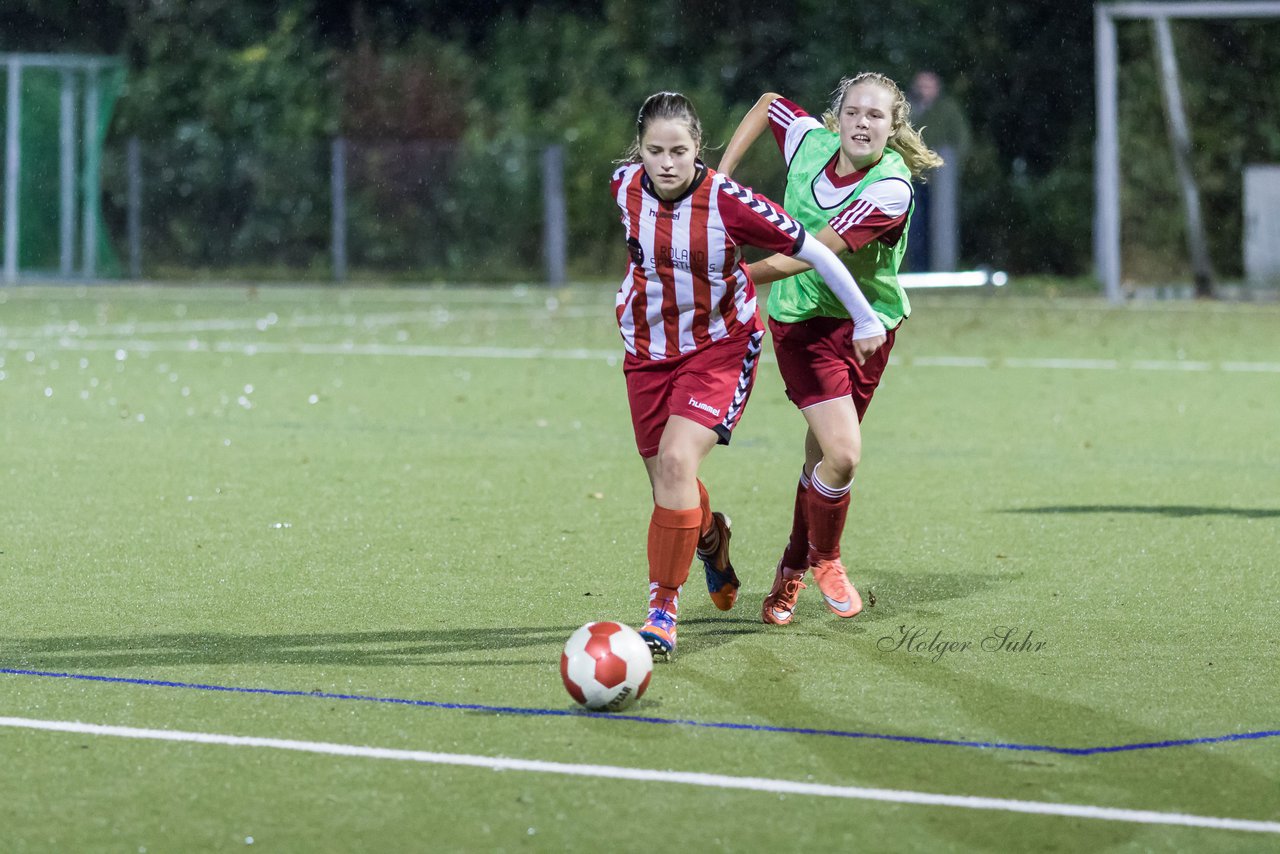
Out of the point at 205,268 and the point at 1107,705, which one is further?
the point at 205,268

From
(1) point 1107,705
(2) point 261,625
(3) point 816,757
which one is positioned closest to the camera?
(3) point 816,757

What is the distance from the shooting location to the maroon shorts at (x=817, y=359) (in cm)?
654

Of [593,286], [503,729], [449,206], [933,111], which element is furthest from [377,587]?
[449,206]

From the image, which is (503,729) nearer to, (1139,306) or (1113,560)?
(1113,560)

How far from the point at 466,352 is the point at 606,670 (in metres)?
12.8

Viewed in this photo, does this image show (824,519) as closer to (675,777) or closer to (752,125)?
(752,125)

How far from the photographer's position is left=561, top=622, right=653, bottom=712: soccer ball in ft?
17.1

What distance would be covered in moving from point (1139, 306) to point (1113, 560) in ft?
55.6

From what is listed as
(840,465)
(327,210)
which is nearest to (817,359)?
(840,465)

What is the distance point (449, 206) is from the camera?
3092 cm

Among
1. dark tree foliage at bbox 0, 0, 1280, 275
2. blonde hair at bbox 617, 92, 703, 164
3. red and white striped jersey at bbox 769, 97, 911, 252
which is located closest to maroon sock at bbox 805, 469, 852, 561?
red and white striped jersey at bbox 769, 97, 911, 252

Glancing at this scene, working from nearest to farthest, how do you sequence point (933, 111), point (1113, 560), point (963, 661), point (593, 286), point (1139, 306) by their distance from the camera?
point (963, 661) < point (1113, 560) < point (1139, 306) < point (933, 111) < point (593, 286)

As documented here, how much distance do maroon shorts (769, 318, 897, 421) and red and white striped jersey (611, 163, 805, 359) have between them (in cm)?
36

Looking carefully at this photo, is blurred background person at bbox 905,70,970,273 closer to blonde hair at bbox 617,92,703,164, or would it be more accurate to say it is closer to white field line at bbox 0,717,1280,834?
blonde hair at bbox 617,92,703,164
